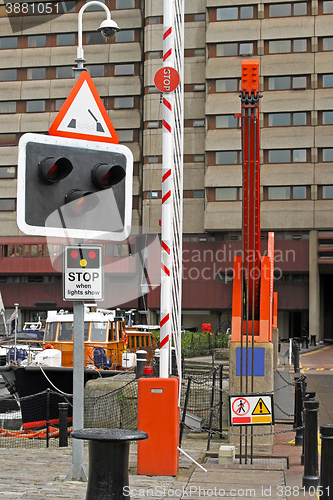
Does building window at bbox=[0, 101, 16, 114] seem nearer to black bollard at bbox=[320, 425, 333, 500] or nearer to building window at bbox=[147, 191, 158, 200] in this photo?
building window at bbox=[147, 191, 158, 200]

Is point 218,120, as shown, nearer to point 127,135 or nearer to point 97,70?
point 127,135

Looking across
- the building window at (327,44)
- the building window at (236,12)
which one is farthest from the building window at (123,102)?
the building window at (327,44)

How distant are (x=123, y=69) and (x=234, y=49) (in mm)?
10513

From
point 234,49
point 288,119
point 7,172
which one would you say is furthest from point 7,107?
point 288,119

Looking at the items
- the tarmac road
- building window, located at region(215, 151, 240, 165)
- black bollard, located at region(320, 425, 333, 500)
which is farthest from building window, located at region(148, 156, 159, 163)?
black bollard, located at region(320, 425, 333, 500)

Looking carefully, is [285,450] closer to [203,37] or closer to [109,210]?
[109,210]

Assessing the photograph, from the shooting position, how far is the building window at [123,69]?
196ft

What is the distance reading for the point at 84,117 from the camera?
6496 mm

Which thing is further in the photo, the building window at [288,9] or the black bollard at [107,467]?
the building window at [288,9]

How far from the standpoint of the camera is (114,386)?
12328 mm

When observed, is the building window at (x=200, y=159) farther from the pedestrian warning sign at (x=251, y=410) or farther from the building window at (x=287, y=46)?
the pedestrian warning sign at (x=251, y=410)

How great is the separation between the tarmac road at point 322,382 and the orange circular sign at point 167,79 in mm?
Answer: 8510

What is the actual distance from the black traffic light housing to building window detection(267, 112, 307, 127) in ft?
167

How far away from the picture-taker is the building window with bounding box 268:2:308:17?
55688mm
